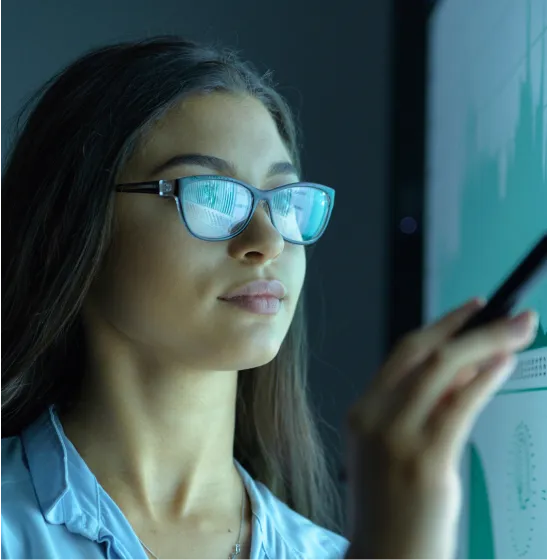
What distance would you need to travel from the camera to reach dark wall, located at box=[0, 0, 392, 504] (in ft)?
5.63

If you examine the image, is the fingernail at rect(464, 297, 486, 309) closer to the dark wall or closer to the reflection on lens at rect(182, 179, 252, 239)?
the reflection on lens at rect(182, 179, 252, 239)

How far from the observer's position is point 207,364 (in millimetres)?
1046

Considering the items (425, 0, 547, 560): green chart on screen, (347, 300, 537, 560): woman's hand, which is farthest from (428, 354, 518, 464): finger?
(425, 0, 547, 560): green chart on screen

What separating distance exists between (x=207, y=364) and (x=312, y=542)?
13.8 inches

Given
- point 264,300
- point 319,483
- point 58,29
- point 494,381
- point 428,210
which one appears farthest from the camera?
point 58,29

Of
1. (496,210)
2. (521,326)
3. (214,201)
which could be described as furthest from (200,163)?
(521,326)

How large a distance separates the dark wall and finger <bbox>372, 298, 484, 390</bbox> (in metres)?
1.05

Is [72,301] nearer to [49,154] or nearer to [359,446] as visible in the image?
[49,154]

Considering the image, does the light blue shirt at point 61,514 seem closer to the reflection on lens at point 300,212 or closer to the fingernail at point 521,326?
the reflection on lens at point 300,212

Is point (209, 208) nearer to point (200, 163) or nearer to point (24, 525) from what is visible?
point (200, 163)

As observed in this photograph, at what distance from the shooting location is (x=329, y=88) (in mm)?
1734

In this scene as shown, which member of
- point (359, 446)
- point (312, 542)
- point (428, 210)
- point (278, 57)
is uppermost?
point (278, 57)

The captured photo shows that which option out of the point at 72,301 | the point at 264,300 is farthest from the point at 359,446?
the point at 72,301

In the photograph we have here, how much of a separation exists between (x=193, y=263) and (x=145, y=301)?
0.28 ft
